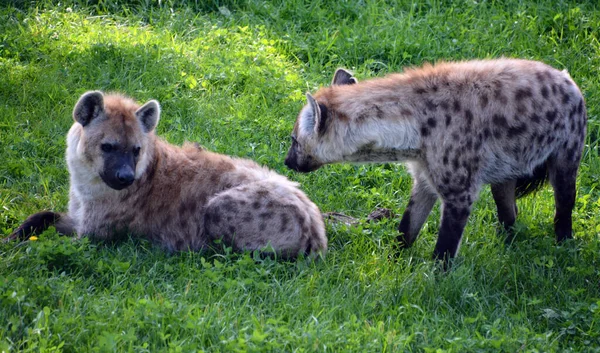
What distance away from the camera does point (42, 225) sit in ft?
16.0

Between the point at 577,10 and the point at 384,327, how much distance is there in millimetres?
4540

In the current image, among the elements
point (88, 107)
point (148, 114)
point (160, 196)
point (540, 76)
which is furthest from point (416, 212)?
point (88, 107)

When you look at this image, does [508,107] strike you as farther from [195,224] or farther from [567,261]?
[195,224]

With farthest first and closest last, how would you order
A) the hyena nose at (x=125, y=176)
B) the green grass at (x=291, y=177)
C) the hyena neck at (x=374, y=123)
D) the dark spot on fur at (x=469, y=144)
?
the hyena neck at (x=374, y=123) < the dark spot on fur at (x=469, y=144) < the hyena nose at (x=125, y=176) < the green grass at (x=291, y=177)

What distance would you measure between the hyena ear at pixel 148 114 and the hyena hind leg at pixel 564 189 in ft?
7.54

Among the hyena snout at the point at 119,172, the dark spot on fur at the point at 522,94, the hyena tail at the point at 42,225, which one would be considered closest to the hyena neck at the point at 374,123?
the dark spot on fur at the point at 522,94

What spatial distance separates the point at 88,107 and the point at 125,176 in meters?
0.45

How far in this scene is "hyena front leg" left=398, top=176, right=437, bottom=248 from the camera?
510cm

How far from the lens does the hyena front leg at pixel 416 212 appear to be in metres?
5.10

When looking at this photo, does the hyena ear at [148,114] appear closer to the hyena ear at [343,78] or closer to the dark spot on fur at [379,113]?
the hyena ear at [343,78]

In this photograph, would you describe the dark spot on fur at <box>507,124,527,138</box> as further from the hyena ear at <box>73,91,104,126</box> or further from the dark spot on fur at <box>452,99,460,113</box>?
the hyena ear at <box>73,91,104,126</box>

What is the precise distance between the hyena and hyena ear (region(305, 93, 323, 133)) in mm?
360

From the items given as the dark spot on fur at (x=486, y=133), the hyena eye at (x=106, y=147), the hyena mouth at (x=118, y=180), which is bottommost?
the hyena mouth at (x=118, y=180)

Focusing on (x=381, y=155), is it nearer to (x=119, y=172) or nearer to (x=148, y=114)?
(x=148, y=114)
